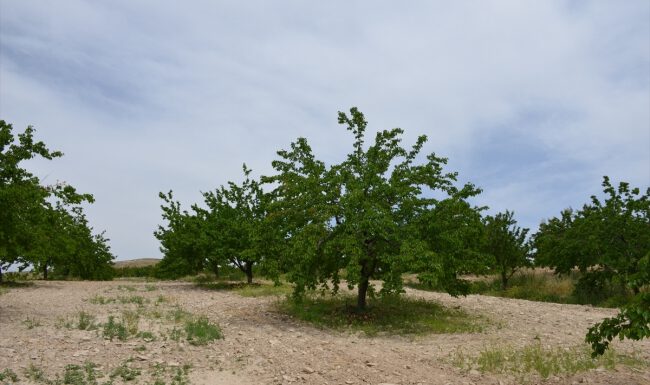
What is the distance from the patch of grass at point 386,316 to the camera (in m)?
13.5

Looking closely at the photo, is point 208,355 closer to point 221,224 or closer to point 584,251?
point 221,224

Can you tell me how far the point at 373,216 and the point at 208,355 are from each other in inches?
211

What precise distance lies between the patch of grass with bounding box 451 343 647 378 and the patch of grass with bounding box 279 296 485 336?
2963 mm

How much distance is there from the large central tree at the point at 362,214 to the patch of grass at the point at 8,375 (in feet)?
22.8

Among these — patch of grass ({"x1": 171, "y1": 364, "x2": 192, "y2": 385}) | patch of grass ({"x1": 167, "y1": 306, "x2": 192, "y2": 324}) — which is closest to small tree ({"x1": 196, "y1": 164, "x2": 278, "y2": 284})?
patch of grass ({"x1": 167, "y1": 306, "x2": 192, "y2": 324})

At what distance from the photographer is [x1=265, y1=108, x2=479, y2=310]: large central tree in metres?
12.7

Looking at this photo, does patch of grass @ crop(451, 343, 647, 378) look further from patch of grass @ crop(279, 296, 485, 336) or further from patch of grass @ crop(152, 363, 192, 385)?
patch of grass @ crop(152, 363, 192, 385)

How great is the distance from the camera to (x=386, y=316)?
15.1 m

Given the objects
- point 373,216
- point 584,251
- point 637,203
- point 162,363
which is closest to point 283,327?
point 373,216

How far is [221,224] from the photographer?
2416 cm

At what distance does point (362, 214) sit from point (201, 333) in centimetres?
512

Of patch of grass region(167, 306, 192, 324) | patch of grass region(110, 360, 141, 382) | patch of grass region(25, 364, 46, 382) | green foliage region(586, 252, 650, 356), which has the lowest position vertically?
patch of grass region(110, 360, 141, 382)

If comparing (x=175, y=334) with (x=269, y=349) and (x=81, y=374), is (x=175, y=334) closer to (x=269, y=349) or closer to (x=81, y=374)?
(x=269, y=349)

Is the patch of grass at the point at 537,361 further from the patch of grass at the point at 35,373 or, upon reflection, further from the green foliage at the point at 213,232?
the green foliage at the point at 213,232
